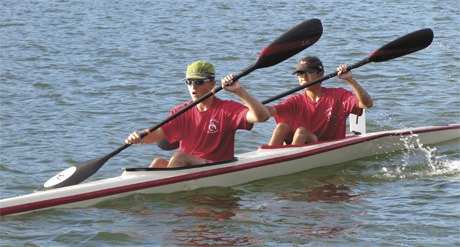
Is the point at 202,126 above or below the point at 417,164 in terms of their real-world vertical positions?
above

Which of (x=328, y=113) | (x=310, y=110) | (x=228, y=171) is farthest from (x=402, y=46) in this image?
(x=228, y=171)

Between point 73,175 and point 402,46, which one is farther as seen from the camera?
point 402,46

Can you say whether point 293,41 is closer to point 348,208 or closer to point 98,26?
point 348,208

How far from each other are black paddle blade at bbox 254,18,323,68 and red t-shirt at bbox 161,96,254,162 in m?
0.69

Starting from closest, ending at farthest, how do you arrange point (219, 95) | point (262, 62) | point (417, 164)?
1. point (262, 62)
2. point (417, 164)
3. point (219, 95)

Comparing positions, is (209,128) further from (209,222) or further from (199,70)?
(209,222)

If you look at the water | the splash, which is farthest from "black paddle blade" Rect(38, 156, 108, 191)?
the splash

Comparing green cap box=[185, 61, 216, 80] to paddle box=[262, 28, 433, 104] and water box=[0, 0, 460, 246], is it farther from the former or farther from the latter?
paddle box=[262, 28, 433, 104]

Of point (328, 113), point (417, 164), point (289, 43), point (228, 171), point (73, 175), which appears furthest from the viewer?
point (417, 164)

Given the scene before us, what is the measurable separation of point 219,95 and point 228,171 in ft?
17.3

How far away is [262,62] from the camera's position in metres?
10.5

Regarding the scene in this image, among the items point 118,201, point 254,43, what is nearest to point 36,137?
point 118,201

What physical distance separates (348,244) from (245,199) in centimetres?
179

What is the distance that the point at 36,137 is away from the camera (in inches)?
521
